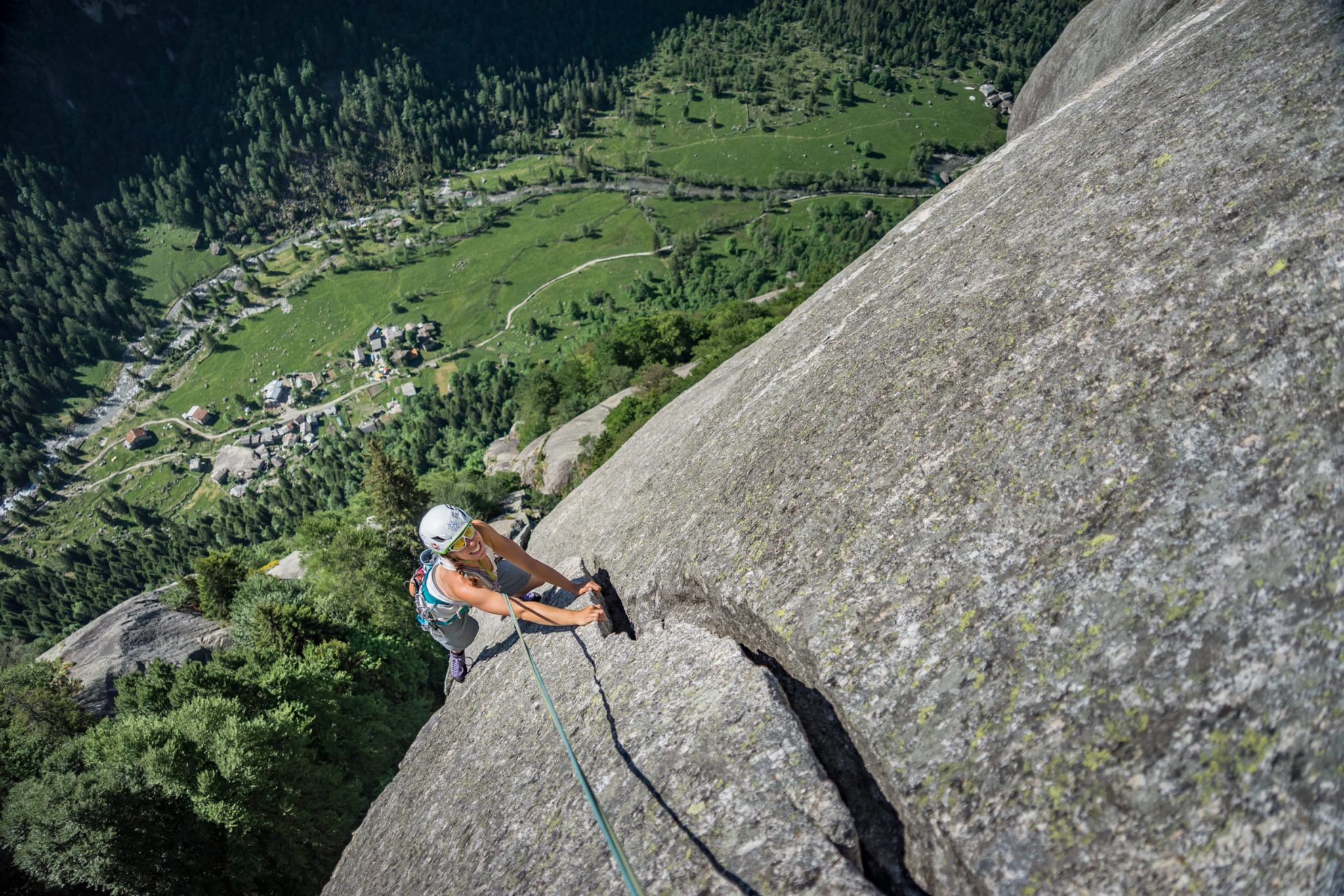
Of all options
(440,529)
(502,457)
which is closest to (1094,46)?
(440,529)

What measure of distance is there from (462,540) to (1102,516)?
10122 mm

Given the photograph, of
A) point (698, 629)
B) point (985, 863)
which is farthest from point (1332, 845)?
point (698, 629)

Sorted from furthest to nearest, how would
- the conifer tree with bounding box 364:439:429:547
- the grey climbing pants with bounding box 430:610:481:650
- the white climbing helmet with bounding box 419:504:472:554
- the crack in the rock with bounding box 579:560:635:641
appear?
the conifer tree with bounding box 364:439:429:547 < the grey climbing pants with bounding box 430:610:481:650 < the crack in the rock with bounding box 579:560:635:641 < the white climbing helmet with bounding box 419:504:472:554

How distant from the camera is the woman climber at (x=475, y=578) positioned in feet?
37.0

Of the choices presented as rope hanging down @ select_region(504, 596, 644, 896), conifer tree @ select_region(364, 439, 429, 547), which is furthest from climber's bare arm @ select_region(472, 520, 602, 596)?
conifer tree @ select_region(364, 439, 429, 547)

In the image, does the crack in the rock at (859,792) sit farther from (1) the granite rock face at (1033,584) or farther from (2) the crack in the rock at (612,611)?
(2) the crack in the rock at (612,611)

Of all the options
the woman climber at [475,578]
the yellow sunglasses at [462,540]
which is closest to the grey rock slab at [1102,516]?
the woman climber at [475,578]

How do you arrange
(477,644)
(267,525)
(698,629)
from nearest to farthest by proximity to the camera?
(698,629) < (477,644) < (267,525)

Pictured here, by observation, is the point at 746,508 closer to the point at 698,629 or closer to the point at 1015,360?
the point at 698,629

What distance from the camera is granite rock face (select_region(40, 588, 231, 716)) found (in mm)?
34031

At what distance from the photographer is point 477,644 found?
55.8ft

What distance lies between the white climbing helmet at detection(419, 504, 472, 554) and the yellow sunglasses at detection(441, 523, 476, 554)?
5 centimetres

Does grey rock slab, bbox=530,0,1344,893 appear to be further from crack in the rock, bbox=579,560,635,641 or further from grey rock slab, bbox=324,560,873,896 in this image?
grey rock slab, bbox=324,560,873,896

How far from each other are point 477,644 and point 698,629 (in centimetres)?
903
